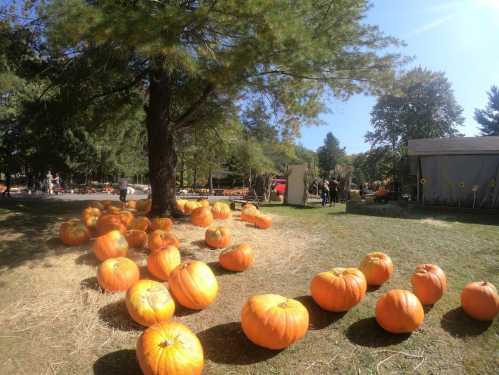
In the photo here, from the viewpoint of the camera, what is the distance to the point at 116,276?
13.2ft

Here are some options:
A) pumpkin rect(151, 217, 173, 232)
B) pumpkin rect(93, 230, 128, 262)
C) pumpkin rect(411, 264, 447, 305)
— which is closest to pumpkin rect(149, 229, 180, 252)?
pumpkin rect(93, 230, 128, 262)

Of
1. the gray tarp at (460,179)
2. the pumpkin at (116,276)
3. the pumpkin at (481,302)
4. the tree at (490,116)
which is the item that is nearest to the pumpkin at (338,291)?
the pumpkin at (481,302)

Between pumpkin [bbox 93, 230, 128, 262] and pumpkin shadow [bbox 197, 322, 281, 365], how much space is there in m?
2.10

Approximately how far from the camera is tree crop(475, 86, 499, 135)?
4153 centimetres

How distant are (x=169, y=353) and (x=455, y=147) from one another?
46.5ft

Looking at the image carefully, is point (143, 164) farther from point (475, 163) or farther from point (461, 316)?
point (461, 316)

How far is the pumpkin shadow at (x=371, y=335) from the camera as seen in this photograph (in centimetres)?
318

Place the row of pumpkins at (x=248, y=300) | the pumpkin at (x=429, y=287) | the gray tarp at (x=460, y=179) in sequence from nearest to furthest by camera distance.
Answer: the row of pumpkins at (x=248, y=300), the pumpkin at (x=429, y=287), the gray tarp at (x=460, y=179)

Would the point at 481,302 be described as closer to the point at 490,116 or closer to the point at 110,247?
the point at 110,247

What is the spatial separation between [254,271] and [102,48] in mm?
5049

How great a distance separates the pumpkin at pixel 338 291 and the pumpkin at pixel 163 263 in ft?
6.08

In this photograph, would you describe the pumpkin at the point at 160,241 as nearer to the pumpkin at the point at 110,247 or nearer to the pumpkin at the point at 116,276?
the pumpkin at the point at 110,247

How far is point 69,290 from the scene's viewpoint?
412 cm

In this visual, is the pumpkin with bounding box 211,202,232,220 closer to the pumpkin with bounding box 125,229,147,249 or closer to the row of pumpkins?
the pumpkin with bounding box 125,229,147,249
